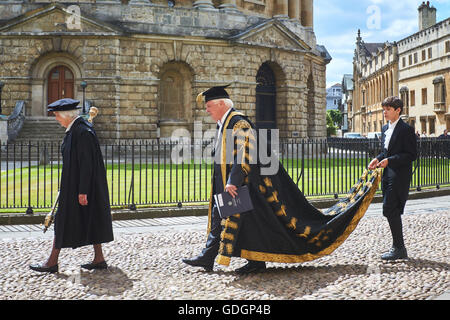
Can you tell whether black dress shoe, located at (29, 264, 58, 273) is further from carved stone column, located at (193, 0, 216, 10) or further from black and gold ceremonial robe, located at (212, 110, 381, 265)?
carved stone column, located at (193, 0, 216, 10)

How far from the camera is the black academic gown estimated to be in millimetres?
5617

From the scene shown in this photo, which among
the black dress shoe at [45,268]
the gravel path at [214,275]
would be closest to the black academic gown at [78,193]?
the black dress shoe at [45,268]

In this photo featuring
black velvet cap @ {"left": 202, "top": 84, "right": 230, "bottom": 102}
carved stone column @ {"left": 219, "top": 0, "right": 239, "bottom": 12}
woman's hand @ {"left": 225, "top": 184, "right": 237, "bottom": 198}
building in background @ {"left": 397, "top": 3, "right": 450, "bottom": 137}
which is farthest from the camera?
building in background @ {"left": 397, "top": 3, "right": 450, "bottom": 137}

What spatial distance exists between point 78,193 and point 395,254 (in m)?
3.79

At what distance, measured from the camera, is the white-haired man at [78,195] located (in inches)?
221

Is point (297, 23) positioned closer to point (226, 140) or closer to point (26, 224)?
point (26, 224)

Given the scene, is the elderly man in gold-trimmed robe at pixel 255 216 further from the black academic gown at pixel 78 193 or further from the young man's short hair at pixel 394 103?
the young man's short hair at pixel 394 103

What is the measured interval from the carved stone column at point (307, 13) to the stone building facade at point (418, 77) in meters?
14.2

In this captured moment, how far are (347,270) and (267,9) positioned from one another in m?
26.6

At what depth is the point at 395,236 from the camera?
20.0 ft

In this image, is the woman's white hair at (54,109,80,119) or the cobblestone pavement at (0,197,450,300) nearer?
the cobblestone pavement at (0,197,450,300)

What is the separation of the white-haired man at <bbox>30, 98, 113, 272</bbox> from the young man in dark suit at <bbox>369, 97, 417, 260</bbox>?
10.7 ft

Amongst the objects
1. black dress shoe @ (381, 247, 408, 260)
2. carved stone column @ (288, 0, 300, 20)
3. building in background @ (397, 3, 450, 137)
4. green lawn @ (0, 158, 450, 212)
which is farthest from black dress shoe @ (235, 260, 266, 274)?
building in background @ (397, 3, 450, 137)

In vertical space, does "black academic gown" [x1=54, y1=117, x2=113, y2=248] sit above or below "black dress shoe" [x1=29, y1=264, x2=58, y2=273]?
above
